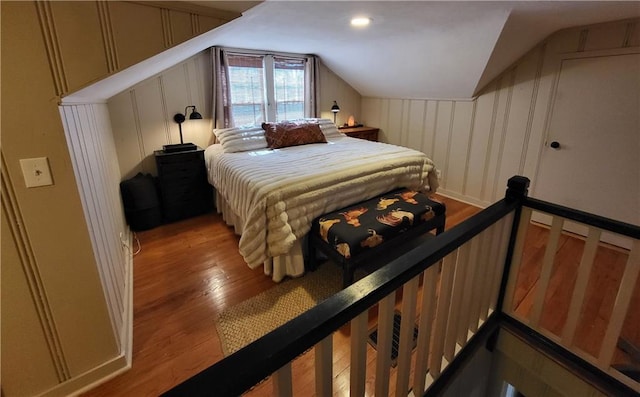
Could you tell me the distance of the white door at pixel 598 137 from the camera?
2.42m

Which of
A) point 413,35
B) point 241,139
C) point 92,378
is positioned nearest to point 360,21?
point 413,35

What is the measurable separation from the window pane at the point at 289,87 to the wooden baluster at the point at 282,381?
3.92 meters

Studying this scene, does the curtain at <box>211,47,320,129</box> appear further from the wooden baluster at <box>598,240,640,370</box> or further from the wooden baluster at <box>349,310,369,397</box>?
the wooden baluster at <box>598,240,640,370</box>

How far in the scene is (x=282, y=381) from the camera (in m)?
0.67

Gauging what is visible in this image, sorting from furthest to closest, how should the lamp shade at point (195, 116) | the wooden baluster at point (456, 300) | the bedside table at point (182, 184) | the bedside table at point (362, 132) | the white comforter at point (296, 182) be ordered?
the bedside table at point (362, 132) → the lamp shade at point (195, 116) → the bedside table at point (182, 184) → the white comforter at point (296, 182) → the wooden baluster at point (456, 300)

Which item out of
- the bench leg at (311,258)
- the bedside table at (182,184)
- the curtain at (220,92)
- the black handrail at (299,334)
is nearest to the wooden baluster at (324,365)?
the black handrail at (299,334)

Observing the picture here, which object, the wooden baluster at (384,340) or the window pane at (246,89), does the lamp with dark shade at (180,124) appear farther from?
the wooden baluster at (384,340)

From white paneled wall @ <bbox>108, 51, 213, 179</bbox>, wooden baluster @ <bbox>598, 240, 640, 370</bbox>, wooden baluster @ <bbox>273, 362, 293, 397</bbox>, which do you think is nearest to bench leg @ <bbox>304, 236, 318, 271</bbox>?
wooden baluster @ <bbox>273, 362, 293, 397</bbox>

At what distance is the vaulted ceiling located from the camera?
2.09 metres

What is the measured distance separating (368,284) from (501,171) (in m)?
3.29

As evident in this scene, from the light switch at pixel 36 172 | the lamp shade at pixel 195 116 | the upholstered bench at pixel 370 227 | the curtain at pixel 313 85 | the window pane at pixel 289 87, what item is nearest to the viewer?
the light switch at pixel 36 172

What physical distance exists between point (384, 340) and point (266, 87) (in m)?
3.75

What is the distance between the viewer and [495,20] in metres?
2.31

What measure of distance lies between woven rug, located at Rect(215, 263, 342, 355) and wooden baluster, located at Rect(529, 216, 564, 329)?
46.4 inches
